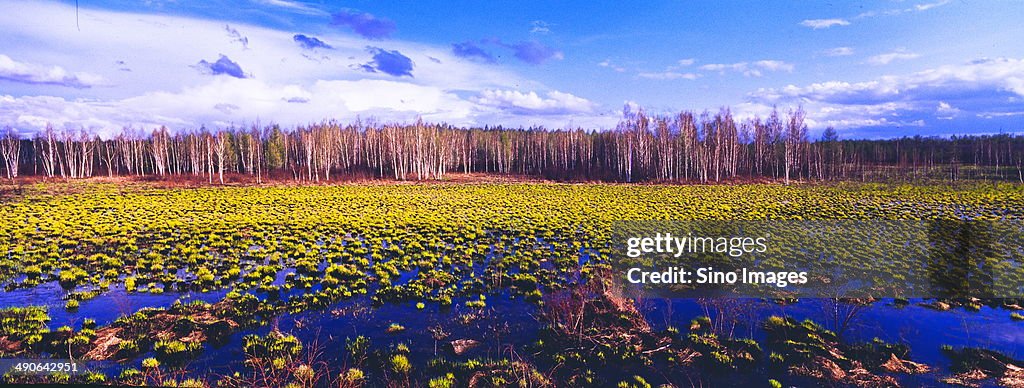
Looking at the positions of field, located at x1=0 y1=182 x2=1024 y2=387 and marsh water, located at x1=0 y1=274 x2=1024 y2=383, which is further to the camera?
marsh water, located at x1=0 y1=274 x2=1024 y2=383

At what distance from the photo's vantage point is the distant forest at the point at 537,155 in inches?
2975

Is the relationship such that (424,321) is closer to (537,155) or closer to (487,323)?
(487,323)

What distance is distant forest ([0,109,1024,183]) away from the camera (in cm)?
7556

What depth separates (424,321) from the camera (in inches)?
486

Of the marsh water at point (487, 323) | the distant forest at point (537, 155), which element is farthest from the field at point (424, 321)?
the distant forest at point (537, 155)

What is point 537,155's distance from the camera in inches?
3986

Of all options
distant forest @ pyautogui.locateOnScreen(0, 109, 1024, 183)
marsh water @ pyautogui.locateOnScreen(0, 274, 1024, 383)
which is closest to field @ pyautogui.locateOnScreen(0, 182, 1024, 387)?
marsh water @ pyautogui.locateOnScreen(0, 274, 1024, 383)

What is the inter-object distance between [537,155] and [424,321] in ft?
295

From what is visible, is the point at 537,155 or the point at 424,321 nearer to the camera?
the point at 424,321

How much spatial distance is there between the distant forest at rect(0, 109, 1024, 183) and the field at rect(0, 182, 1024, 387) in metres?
53.6

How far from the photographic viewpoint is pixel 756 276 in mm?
16891

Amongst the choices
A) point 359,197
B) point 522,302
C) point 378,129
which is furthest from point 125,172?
point 522,302

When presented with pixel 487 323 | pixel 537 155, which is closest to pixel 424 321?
pixel 487 323

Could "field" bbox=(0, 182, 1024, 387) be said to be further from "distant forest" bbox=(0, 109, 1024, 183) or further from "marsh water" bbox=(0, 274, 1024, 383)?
"distant forest" bbox=(0, 109, 1024, 183)
